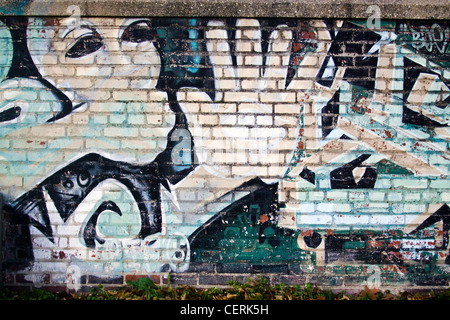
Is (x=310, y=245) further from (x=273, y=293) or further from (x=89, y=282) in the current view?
(x=89, y=282)

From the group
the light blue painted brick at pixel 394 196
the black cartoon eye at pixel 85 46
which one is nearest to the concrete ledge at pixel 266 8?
the black cartoon eye at pixel 85 46

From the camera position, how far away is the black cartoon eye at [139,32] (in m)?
3.15

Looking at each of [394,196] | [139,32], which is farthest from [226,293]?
[139,32]

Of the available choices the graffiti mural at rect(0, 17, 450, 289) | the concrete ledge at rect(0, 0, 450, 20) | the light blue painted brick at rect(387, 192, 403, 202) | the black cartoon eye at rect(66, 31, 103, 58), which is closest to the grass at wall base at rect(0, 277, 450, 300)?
the graffiti mural at rect(0, 17, 450, 289)

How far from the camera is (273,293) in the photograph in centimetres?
318

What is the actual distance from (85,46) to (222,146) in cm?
151

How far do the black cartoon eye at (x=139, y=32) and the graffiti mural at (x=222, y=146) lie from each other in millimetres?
13

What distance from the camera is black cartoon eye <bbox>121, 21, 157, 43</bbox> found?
10.3ft

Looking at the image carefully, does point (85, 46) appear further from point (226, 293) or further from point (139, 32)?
point (226, 293)

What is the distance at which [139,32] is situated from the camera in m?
3.15

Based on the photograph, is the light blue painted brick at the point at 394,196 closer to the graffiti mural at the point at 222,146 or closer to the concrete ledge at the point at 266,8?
the graffiti mural at the point at 222,146

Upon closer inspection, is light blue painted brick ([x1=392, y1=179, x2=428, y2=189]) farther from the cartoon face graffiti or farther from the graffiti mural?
the cartoon face graffiti

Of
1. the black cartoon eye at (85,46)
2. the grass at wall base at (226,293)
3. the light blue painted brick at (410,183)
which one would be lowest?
the grass at wall base at (226,293)

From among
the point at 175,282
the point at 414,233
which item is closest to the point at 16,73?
the point at 175,282
